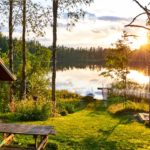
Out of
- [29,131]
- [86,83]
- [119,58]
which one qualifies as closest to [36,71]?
[119,58]

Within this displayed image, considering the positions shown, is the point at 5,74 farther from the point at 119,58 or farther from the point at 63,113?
the point at 119,58

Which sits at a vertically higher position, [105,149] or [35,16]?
[35,16]

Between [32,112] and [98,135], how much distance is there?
536 centimetres

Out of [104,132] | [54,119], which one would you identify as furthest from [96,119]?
[104,132]

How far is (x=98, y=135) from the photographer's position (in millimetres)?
19312

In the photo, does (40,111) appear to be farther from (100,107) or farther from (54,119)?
(100,107)

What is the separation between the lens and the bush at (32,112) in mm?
22953

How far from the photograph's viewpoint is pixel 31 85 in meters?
39.4

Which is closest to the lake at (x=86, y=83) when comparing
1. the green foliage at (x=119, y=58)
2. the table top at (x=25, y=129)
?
the green foliage at (x=119, y=58)

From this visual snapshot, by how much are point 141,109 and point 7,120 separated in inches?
446

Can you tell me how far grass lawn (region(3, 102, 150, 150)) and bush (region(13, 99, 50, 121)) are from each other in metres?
0.57

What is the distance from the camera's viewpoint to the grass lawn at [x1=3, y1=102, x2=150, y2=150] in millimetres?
17188

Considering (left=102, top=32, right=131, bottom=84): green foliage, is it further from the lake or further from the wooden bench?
the wooden bench

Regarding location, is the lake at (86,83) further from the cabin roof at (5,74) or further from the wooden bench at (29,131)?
the cabin roof at (5,74)
